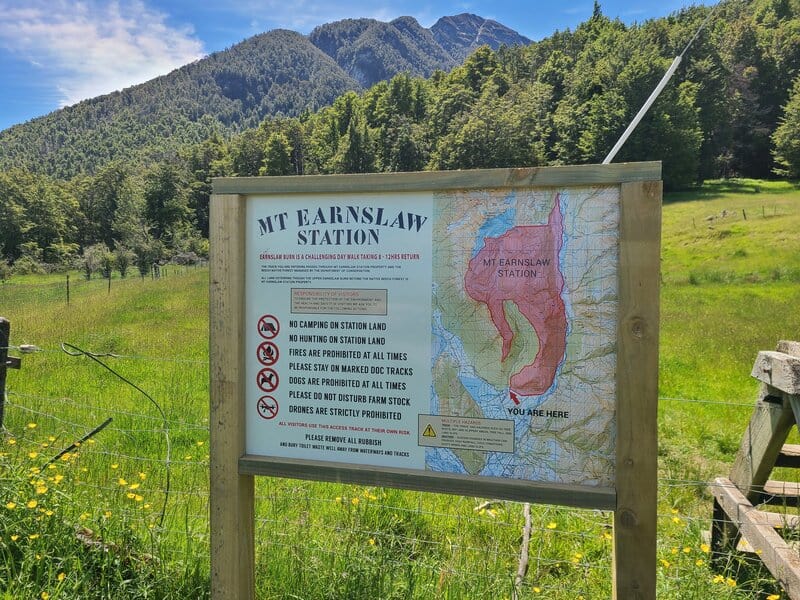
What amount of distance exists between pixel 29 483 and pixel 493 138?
81.8 metres

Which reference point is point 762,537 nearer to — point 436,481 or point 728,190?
point 436,481

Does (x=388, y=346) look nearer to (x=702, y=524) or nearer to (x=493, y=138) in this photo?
(x=702, y=524)

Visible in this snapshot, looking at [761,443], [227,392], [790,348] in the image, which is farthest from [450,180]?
[761,443]

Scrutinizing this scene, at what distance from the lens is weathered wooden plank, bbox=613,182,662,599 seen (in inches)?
72.9

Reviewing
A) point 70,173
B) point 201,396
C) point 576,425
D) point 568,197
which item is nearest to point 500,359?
point 576,425

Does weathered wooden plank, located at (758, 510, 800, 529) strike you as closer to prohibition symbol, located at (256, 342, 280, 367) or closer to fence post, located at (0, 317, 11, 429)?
prohibition symbol, located at (256, 342, 280, 367)

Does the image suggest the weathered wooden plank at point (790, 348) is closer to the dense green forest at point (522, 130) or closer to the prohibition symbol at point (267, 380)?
the prohibition symbol at point (267, 380)

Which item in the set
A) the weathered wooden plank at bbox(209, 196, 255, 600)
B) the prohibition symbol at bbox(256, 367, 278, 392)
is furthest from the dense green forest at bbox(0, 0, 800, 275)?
the prohibition symbol at bbox(256, 367, 278, 392)

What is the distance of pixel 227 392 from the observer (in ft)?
7.47

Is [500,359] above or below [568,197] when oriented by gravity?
below

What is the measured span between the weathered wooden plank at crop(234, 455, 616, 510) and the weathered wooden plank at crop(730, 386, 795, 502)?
1.71 metres

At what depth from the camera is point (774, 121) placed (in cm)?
6912

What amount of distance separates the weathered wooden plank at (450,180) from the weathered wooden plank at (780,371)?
4.93 ft

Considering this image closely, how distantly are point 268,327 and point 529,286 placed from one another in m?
1.08
